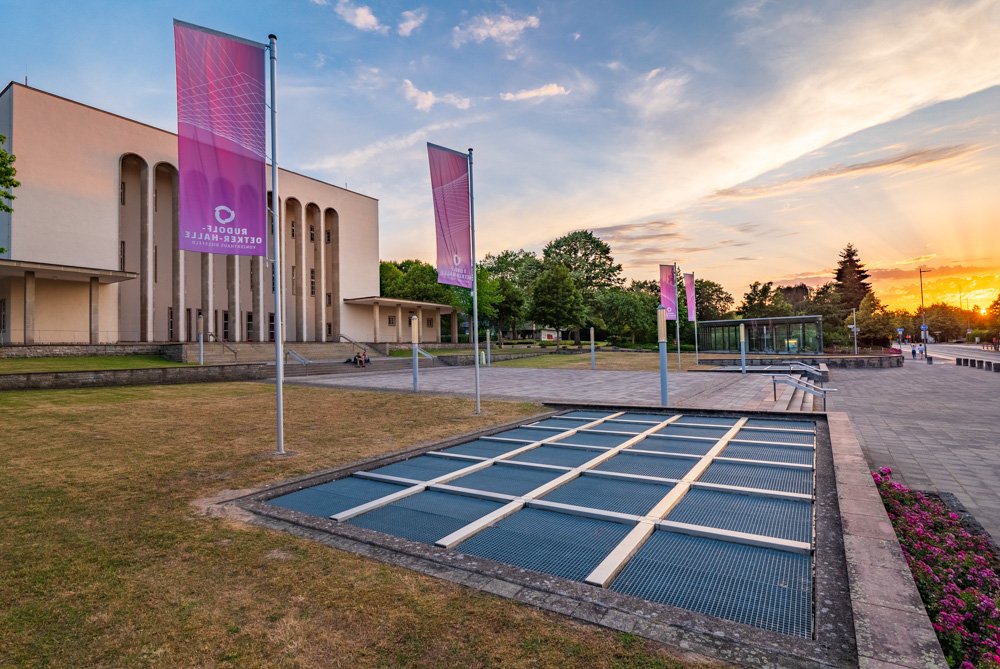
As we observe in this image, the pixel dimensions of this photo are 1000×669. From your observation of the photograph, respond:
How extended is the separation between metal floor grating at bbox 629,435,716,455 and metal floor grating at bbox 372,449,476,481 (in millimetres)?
2873

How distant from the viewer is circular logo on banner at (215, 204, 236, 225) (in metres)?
7.14

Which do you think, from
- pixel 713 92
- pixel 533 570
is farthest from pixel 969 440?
pixel 713 92

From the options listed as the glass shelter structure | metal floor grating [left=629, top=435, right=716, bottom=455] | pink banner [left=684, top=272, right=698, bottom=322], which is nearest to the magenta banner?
metal floor grating [left=629, top=435, right=716, bottom=455]

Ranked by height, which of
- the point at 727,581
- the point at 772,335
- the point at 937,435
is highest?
the point at 772,335

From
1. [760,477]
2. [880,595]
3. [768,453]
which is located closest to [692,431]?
[768,453]

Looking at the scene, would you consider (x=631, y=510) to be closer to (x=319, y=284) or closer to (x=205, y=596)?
(x=205, y=596)

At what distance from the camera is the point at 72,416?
1038cm

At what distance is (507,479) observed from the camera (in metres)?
5.80

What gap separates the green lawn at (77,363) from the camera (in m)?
18.2

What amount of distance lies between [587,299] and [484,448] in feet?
188

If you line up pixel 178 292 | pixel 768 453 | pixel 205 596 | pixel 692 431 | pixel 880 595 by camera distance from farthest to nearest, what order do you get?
pixel 178 292 → pixel 692 431 → pixel 768 453 → pixel 205 596 → pixel 880 595

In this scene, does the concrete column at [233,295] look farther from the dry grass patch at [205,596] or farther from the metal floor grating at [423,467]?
the metal floor grating at [423,467]

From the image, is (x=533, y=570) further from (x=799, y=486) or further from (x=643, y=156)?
(x=643, y=156)

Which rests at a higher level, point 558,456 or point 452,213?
point 452,213
